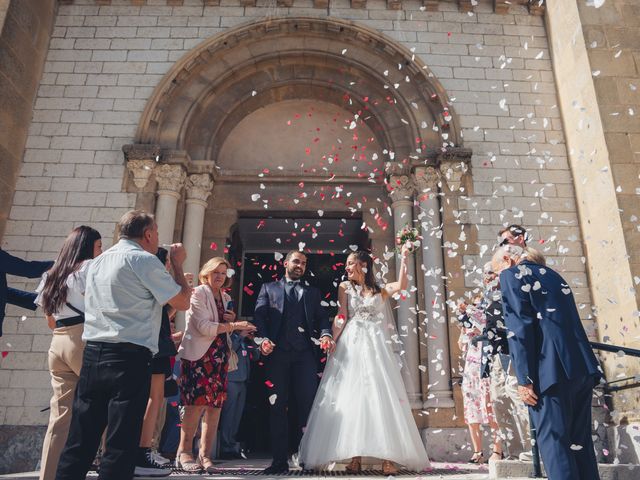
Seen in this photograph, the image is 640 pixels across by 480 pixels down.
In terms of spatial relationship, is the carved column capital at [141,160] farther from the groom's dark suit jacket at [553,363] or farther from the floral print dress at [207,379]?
the groom's dark suit jacket at [553,363]

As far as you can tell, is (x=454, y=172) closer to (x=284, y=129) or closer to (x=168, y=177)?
(x=284, y=129)

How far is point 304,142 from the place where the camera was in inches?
306

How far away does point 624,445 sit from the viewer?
4.91m

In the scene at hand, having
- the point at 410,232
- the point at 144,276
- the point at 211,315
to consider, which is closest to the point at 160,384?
the point at 211,315

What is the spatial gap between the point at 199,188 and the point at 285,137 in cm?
160

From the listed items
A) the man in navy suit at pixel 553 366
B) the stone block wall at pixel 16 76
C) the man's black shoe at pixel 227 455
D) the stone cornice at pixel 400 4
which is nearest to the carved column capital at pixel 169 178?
the stone block wall at pixel 16 76

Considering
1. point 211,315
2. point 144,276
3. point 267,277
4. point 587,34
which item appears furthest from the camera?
point 267,277

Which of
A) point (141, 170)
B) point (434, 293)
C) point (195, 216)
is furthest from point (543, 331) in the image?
point (141, 170)

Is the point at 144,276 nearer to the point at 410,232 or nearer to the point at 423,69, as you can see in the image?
the point at 410,232

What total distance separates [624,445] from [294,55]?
20.1 feet

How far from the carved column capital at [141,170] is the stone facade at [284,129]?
2 centimetres

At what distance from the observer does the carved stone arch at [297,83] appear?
7.07 metres

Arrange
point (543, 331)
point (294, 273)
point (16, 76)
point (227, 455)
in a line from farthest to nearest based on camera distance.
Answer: point (16, 76), point (227, 455), point (294, 273), point (543, 331)

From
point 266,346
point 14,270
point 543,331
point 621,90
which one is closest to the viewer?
point 543,331
